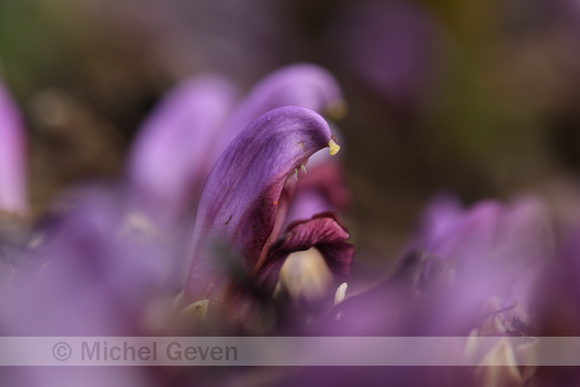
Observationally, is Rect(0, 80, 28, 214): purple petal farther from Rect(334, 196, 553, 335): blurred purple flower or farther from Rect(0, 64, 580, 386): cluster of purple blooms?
Rect(334, 196, 553, 335): blurred purple flower

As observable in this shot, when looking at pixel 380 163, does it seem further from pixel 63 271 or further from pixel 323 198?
pixel 63 271

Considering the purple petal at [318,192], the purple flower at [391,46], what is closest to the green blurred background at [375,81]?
the purple flower at [391,46]
